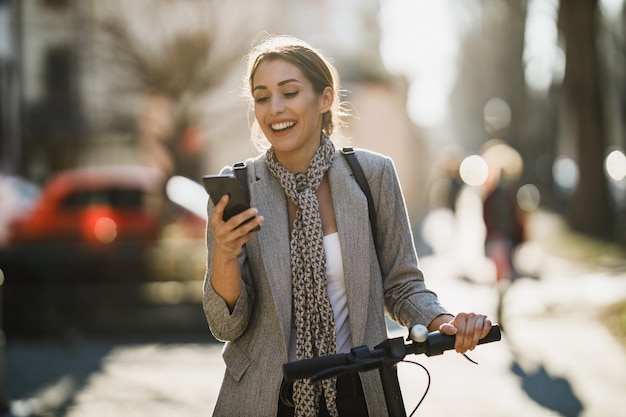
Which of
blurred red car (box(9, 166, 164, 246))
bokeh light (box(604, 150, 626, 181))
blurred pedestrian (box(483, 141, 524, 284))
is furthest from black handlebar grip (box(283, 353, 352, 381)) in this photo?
bokeh light (box(604, 150, 626, 181))

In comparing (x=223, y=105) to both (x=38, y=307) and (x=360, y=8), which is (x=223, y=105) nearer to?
(x=38, y=307)

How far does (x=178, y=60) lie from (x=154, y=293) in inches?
500

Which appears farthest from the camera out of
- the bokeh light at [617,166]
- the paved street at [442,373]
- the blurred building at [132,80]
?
the bokeh light at [617,166]

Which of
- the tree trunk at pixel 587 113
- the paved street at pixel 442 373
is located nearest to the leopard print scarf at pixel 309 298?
the paved street at pixel 442 373

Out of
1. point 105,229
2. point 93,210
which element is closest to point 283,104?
point 105,229

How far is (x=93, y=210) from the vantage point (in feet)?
48.8

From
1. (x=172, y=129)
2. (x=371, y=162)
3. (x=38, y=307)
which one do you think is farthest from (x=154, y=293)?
(x=172, y=129)

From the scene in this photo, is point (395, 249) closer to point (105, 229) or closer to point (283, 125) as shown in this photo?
point (283, 125)

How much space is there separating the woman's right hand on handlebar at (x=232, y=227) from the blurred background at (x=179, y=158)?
0.99m

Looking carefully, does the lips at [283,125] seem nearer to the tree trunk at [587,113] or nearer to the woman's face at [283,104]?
the woman's face at [283,104]

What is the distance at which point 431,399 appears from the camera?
725 cm

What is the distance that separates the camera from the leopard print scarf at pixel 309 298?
8.75 ft

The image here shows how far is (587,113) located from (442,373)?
14378mm

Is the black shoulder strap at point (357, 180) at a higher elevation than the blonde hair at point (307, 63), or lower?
lower
